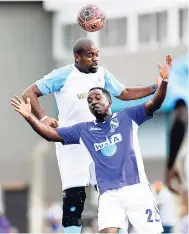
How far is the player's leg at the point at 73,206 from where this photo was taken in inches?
541

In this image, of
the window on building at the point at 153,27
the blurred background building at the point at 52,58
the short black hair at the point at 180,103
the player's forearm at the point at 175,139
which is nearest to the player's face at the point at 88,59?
the short black hair at the point at 180,103

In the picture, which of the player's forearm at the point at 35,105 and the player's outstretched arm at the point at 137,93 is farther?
the player's outstretched arm at the point at 137,93

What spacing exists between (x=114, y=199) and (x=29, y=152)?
30177mm

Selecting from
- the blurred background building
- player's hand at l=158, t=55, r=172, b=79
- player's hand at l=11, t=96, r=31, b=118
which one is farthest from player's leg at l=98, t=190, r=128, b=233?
the blurred background building

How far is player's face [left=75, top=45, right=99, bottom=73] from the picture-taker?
521 inches

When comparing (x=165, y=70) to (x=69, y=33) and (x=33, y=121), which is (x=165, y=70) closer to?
(x=33, y=121)

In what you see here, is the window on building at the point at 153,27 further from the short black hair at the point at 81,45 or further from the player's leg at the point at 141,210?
the player's leg at the point at 141,210

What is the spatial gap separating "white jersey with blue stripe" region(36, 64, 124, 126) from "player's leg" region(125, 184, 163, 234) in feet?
3.86

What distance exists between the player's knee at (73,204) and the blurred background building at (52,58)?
22919 mm

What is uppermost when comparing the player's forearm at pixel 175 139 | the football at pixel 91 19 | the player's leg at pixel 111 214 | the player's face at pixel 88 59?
the football at pixel 91 19

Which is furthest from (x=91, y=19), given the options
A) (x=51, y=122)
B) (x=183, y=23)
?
(x=183, y=23)

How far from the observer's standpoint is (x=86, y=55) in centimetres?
1326

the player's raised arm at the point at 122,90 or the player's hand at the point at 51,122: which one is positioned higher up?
the player's raised arm at the point at 122,90

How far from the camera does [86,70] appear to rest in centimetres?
1341
